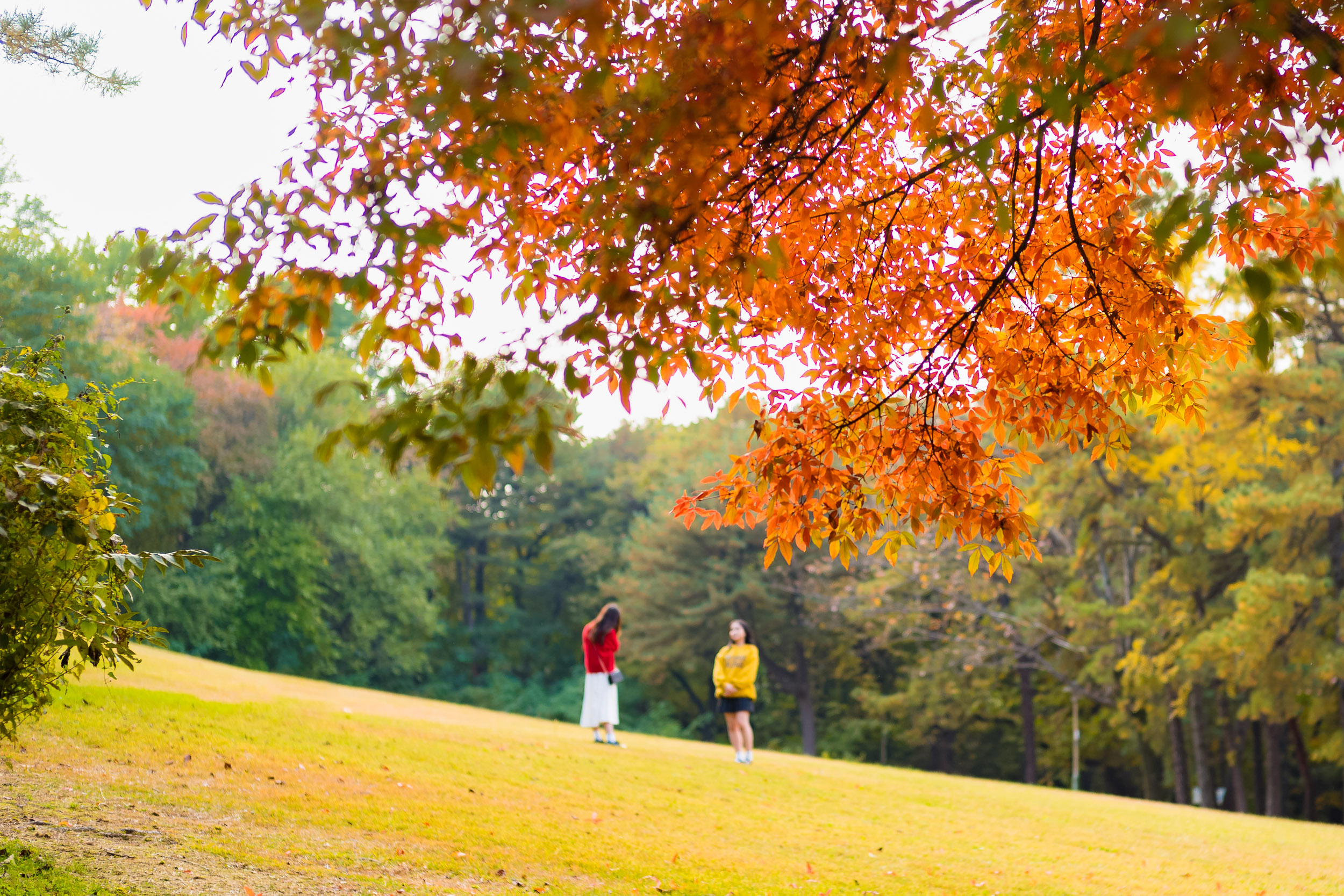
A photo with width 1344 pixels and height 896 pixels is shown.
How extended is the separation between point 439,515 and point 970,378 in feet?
111

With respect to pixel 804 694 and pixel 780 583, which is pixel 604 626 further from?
pixel 804 694

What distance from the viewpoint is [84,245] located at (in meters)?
28.5

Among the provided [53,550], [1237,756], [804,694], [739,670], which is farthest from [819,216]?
[804,694]

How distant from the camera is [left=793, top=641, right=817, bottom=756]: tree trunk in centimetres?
3191

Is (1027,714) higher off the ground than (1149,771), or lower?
higher

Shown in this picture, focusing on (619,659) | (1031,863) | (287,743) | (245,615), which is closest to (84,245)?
(245,615)

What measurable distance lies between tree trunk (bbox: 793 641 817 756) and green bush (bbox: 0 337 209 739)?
28822mm

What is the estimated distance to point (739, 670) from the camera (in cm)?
1216

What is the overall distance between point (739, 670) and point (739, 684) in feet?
0.53

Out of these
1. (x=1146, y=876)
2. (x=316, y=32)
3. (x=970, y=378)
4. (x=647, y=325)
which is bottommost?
(x=1146, y=876)

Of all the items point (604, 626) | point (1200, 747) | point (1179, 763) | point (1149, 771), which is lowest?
point (1149, 771)

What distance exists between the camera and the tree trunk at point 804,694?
31.9 meters

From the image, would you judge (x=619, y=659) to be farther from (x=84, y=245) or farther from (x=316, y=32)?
(x=316, y=32)

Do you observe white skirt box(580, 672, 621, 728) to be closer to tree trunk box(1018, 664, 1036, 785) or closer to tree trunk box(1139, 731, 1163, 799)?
tree trunk box(1139, 731, 1163, 799)
